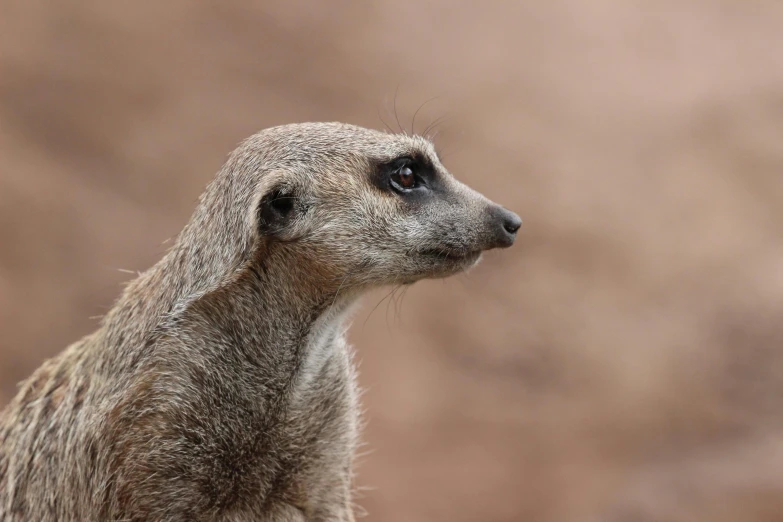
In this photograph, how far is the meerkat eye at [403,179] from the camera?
2371 millimetres

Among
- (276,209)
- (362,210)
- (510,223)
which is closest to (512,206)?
(510,223)

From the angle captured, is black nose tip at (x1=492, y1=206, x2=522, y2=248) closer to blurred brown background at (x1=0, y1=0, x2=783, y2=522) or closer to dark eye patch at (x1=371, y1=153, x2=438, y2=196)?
dark eye patch at (x1=371, y1=153, x2=438, y2=196)

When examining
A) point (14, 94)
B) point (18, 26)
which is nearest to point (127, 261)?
point (14, 94)

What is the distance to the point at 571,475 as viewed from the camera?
4.85 meters

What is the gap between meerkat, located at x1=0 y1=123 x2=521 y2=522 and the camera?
2.15m

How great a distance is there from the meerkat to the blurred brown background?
237cm

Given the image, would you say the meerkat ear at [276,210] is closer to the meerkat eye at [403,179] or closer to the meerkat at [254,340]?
the meerkat at [254,340]

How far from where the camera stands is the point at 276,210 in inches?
88.8

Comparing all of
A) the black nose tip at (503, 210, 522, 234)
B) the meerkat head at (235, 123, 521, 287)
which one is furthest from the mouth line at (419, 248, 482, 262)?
the black nose tip at (503, 210, 522, 234)

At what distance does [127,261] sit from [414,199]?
308 cm

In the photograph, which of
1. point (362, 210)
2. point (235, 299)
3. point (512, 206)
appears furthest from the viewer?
point (512, 206)

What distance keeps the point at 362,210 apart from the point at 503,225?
0.39 meters

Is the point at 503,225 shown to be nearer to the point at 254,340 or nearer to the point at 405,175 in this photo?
the point at 405,175

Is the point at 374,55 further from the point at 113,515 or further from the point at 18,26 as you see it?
the point at 113,515
